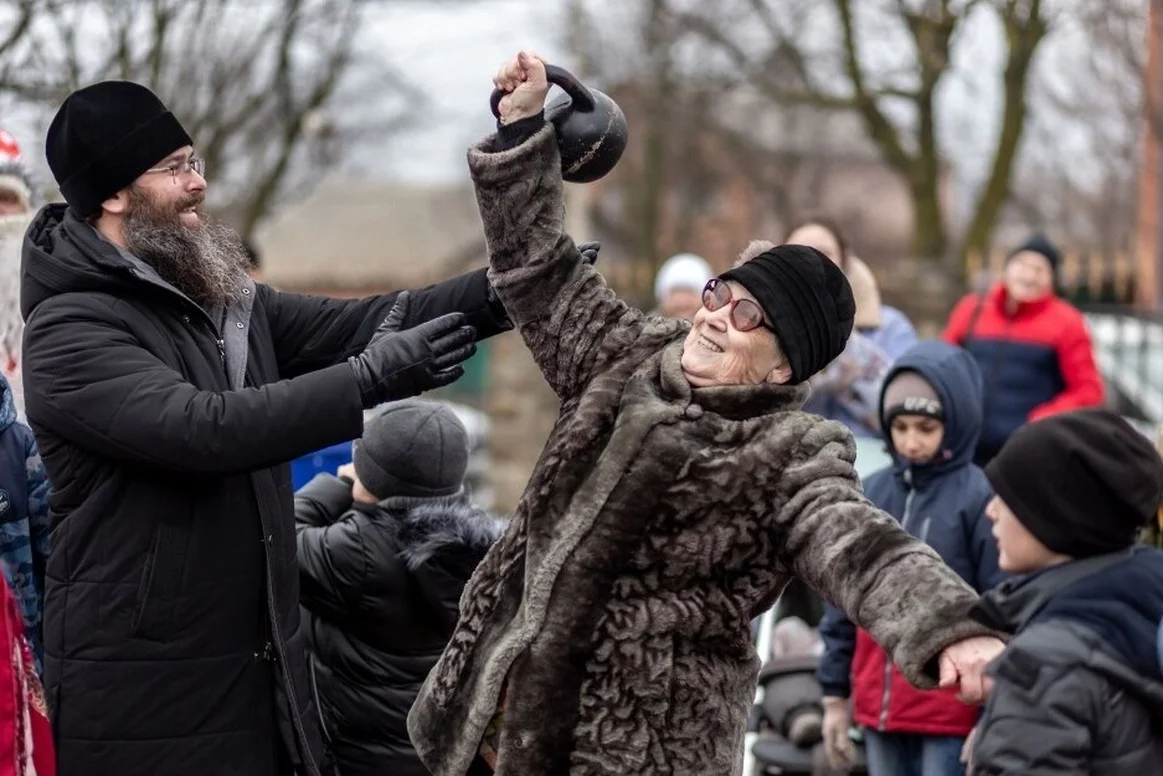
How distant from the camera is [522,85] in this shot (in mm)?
3574

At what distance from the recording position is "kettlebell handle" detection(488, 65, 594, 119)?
3639mm

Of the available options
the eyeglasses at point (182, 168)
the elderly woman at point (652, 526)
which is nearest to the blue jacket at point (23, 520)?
the eyeglasses at point (182, 168)

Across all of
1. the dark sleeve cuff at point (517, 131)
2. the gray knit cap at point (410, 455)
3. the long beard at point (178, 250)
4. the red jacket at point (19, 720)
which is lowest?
the red jacket at point (19, 720)

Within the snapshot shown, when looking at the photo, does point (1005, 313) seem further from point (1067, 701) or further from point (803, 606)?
point (1067, 701)

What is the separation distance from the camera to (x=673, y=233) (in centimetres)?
3206

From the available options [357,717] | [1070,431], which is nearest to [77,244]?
[357,717]

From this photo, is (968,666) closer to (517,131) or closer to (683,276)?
(517,131)

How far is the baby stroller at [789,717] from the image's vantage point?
588 cm

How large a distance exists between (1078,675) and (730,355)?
36.2 inches

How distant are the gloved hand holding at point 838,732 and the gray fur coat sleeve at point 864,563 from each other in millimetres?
2215

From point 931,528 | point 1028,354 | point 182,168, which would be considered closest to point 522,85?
point 182,168

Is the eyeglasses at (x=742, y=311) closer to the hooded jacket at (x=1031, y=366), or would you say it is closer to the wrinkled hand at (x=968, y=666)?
the wrinkled hand at (x=968, y=666)

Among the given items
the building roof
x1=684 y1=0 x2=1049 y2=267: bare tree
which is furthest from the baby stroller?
the building roof

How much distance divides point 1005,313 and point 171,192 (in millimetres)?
Answer: 4930
